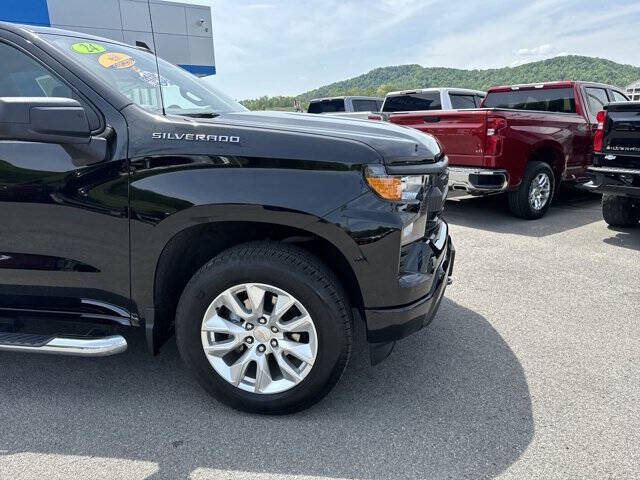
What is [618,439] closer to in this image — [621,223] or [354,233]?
[354,233]

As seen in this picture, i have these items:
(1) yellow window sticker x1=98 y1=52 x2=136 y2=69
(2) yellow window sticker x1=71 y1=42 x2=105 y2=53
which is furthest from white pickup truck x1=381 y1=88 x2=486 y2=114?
(2) yellow window sticker x1=71 y1=42 x2=105 y2=53

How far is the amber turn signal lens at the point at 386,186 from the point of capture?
2.17m

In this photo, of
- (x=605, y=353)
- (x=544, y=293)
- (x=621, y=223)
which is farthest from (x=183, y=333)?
(x=621, y=223)

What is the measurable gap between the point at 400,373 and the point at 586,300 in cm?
201

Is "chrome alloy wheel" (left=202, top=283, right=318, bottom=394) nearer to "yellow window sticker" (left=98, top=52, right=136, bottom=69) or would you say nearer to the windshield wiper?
the windshield wiper

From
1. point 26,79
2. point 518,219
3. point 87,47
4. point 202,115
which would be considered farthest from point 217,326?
point 518,219

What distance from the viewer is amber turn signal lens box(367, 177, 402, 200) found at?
2168mm

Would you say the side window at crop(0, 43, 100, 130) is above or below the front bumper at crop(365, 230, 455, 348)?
above

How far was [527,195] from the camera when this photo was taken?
645 cm

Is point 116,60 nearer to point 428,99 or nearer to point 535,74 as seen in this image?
point 428,99

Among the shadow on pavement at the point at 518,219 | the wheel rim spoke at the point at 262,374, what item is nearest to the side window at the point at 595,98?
the shadow on pavement at the point at 518,219

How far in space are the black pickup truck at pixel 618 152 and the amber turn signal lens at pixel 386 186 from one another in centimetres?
402

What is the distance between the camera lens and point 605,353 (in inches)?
118

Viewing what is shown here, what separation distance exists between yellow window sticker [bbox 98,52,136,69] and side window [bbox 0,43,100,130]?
296 mm
